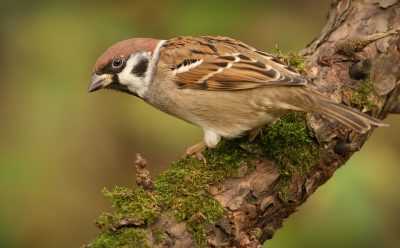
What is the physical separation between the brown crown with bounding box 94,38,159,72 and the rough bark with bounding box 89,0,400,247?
88 centimetres

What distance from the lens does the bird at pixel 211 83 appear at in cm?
413

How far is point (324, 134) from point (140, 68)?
3.63 ft

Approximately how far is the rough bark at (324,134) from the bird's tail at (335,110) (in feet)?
0.53

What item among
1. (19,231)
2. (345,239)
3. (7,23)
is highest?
(7,23)

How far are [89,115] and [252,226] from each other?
2799 mm

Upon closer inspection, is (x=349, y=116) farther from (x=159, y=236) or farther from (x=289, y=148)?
(x=159, y=236)

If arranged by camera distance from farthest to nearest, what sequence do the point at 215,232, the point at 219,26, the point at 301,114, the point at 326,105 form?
the point at 219,26, the point at 301,114, the point at 326,105, the point at 215,232

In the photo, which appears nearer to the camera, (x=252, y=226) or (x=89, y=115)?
(x=252, y=226)

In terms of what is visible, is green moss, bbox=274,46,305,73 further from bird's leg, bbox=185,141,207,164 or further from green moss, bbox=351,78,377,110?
bird's leg, bbox=185,141,207,164

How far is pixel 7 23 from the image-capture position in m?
6.89

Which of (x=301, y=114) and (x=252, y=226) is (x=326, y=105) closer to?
(x=301, y=114)

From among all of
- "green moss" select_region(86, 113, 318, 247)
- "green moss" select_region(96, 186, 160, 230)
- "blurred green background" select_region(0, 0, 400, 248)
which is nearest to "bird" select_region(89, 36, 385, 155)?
"green moss" select_region(86, 113, 318, 247)

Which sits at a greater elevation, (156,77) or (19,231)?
(156,77)

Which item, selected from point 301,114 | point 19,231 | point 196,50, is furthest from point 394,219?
point 19,231
